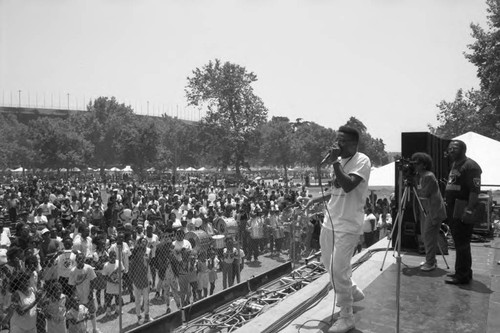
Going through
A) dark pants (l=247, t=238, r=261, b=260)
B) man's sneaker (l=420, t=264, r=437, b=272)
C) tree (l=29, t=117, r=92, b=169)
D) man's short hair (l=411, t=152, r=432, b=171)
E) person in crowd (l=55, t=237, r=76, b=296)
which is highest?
tree (l=29, t=117, r=92, b=169)

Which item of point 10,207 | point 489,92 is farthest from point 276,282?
point 489,92

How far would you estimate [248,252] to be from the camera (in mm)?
12516

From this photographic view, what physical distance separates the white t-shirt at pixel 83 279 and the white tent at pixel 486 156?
366 inches

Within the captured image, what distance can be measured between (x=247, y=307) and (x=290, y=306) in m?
0.88

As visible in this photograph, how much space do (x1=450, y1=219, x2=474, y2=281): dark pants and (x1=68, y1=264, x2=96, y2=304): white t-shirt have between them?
232 inches

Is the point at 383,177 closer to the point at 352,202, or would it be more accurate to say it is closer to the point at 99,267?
the point at 99,267

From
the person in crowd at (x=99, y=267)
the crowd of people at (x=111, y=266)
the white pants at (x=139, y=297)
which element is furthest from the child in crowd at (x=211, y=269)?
the person in crowd at (x=99, y=267)

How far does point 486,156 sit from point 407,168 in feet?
26.7

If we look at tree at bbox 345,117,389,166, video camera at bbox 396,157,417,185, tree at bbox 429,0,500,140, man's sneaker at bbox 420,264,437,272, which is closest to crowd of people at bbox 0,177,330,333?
video camera at bbox 396,157,417,185

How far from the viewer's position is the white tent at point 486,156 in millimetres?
10180

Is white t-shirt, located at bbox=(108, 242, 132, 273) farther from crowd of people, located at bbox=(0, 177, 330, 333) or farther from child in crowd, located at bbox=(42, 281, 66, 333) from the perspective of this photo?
child in crowd, located at bbox=(42, 281, 66, 333)

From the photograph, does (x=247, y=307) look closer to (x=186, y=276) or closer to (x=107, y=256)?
(x=186, y=276)

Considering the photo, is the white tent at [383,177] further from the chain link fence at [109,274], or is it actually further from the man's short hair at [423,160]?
the man's short hair at [423,160]

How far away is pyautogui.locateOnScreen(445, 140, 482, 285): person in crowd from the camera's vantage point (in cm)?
443
